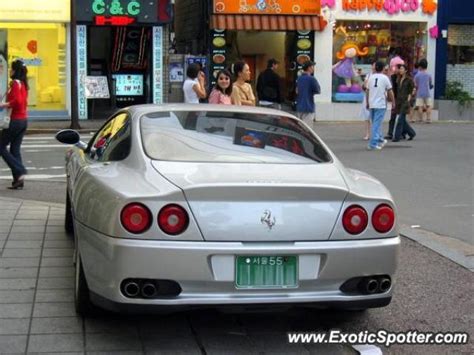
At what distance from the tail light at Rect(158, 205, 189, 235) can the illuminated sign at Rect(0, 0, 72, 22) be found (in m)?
17.2

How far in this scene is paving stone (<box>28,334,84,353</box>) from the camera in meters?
4.38

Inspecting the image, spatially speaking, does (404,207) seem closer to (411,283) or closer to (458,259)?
(458,259)

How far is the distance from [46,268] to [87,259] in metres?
1.70

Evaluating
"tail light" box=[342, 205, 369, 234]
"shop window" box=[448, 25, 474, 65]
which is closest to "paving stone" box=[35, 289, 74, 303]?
"tail light" box=[342, 205, 369, 234]

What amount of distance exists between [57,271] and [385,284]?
9.27 ft

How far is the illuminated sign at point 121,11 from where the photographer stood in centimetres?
2027

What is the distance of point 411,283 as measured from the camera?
5.97 m

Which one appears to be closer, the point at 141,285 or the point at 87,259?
the point at 141,285

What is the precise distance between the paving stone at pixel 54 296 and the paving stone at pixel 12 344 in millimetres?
715

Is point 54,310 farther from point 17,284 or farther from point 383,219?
point 383,219

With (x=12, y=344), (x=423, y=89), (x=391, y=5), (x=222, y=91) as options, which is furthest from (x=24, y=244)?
(x=391, y=5)

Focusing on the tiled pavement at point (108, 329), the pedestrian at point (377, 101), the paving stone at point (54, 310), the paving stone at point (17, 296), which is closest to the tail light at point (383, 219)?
the tiled pavement at point (108, 329)

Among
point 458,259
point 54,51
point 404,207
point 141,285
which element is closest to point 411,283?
point 458,259

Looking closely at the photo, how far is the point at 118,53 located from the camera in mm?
21359
